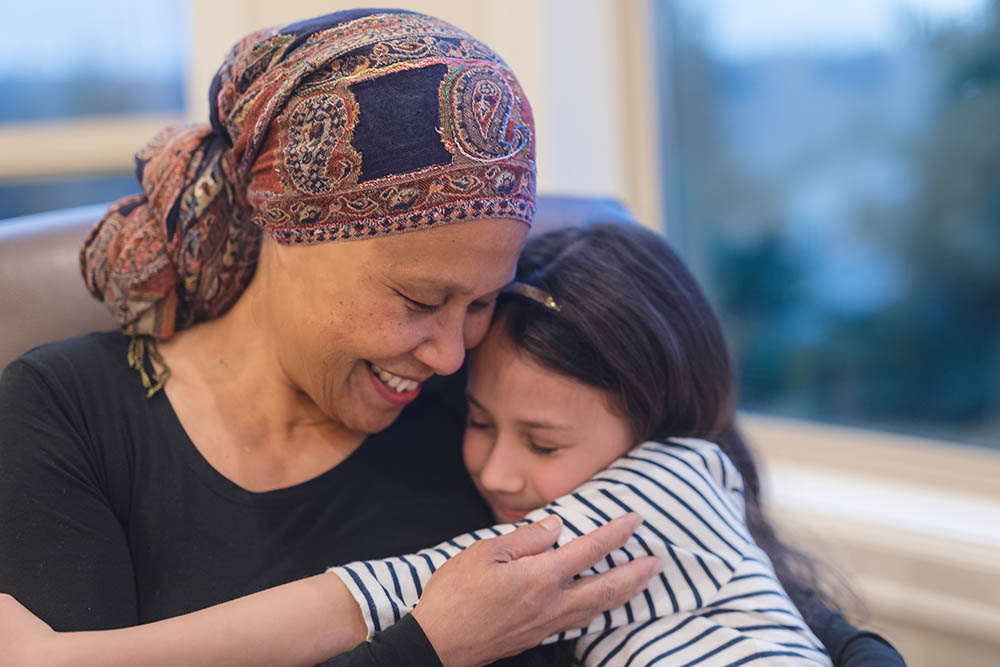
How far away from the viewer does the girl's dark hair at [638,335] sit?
132cm

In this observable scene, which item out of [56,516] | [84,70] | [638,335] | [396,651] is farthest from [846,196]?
[84,70]

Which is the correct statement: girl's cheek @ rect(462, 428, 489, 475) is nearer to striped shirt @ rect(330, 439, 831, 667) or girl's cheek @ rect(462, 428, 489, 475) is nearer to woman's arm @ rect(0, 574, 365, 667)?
striped shirt @ rect(330, 439, 831, 667)

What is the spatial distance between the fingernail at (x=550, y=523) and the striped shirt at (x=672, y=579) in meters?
0.02

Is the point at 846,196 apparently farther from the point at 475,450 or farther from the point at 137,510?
the point at 137,510

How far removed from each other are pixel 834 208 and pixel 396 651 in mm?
1715

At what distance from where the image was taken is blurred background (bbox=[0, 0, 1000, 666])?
2072mm

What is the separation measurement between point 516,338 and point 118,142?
2.17m

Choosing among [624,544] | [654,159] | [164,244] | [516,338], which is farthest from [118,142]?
[624,544]

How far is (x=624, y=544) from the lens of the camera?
1199mm

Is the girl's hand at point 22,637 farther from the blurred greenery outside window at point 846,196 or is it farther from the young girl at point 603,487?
the blurred greenery outside window at point 846,196

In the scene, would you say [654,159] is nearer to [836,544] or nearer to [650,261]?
[836,544]

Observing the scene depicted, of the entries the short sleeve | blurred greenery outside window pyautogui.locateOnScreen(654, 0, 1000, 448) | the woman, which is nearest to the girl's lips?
the woman

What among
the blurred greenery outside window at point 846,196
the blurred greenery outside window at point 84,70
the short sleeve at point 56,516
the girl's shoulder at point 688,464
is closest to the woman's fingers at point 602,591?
the girl's shoulder at point 688,464

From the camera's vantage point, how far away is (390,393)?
4.18 feet
